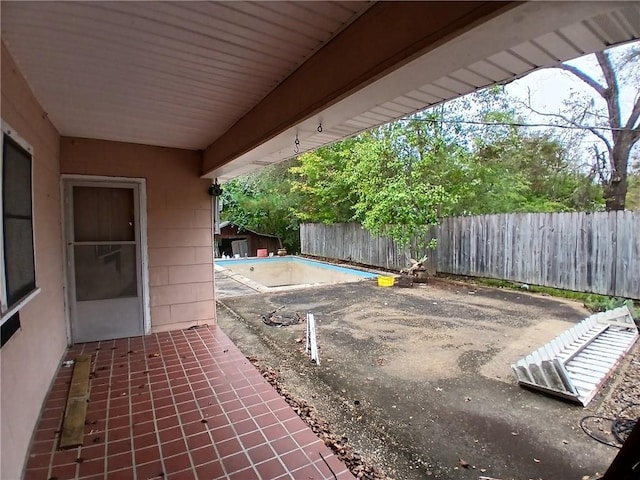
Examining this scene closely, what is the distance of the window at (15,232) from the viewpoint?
1655 millimetres

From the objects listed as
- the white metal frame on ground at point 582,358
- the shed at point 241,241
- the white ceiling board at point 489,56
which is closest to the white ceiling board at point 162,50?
the white ceiling board at point 489,56

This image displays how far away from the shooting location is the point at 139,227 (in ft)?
13.3

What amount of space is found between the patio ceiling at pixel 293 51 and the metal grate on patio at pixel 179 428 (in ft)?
6.63

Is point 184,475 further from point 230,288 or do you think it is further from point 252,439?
point 230,288

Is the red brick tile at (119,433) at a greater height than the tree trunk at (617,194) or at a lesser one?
lesser

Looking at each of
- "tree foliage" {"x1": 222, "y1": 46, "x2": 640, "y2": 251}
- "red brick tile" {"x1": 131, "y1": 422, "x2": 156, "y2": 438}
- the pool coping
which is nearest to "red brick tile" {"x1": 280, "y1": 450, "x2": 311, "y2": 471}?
"red brick tile" {"x1": 131, "y1": 422, "x2": 156, "y2": 438}

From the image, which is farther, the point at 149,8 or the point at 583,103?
the point at 583,103

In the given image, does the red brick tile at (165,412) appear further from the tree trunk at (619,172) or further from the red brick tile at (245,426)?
the tree trunk at (619,172)

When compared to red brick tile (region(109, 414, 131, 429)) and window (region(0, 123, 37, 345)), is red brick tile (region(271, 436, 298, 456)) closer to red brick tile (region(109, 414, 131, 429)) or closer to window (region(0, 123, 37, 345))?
red brick tile (region(109, 414, 131, 429))

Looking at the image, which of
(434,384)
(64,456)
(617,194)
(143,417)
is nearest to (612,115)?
(617,194)

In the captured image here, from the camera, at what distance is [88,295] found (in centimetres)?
386

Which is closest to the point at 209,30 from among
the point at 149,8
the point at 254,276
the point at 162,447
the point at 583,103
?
the point at 149,8

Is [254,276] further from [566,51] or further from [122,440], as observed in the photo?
[566,51]

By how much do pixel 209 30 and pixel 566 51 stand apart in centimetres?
154
